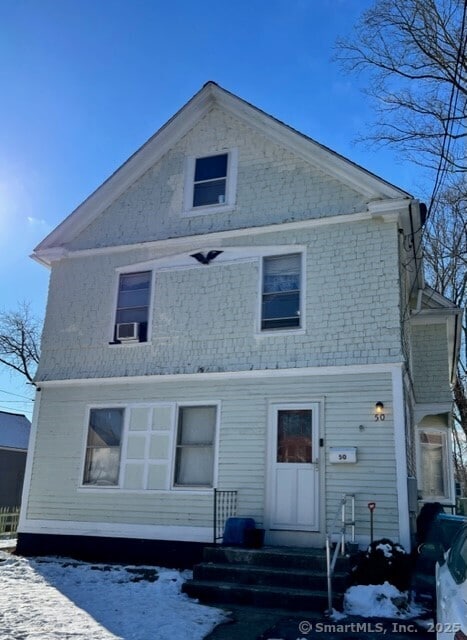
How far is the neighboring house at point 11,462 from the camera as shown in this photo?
24.3m

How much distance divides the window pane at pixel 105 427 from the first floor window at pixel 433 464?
6773mm

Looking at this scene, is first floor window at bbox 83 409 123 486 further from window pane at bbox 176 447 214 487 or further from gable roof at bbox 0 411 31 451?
gable roof at bbox 0 411 31 451

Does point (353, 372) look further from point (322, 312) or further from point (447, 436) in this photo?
point (447, 436)

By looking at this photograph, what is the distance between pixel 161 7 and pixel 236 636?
926 centimetres

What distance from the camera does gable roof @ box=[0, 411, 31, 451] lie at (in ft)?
80.6

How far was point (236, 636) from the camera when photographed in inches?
230

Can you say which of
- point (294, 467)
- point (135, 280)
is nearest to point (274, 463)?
point (294, 467)

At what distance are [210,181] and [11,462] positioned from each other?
17.9m

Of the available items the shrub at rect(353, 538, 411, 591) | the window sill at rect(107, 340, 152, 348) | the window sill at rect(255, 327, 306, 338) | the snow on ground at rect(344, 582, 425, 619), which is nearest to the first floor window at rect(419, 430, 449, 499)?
the window sill at rect(255, 327, 306, 338)

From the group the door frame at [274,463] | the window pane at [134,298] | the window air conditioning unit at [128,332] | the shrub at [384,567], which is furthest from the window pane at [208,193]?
the shrub at [384,567]

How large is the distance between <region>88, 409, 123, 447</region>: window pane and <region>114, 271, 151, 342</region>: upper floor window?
138 centimetres

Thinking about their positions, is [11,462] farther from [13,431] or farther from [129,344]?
[129,344]

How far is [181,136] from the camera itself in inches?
481

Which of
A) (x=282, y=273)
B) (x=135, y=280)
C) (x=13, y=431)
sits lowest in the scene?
(x=13, y=431)
